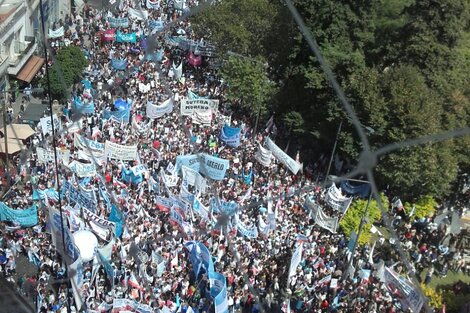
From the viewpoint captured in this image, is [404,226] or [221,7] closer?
[404,226]

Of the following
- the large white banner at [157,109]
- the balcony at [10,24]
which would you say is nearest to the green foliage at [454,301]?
the large white banner at [157,109]

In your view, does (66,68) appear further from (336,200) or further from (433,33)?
(433,33)

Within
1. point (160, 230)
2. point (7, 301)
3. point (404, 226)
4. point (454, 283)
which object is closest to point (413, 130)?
point (404, 226)

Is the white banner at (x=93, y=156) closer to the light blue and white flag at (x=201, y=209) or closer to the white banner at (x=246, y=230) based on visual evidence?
the light blue and white flag at (x=201, y=209)

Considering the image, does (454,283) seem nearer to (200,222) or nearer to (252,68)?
(200,222)

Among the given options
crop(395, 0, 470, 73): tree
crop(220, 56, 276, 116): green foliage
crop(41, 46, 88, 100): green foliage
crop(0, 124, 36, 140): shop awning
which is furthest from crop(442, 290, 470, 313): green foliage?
crop(41, 46, 88, 100): green foliage
